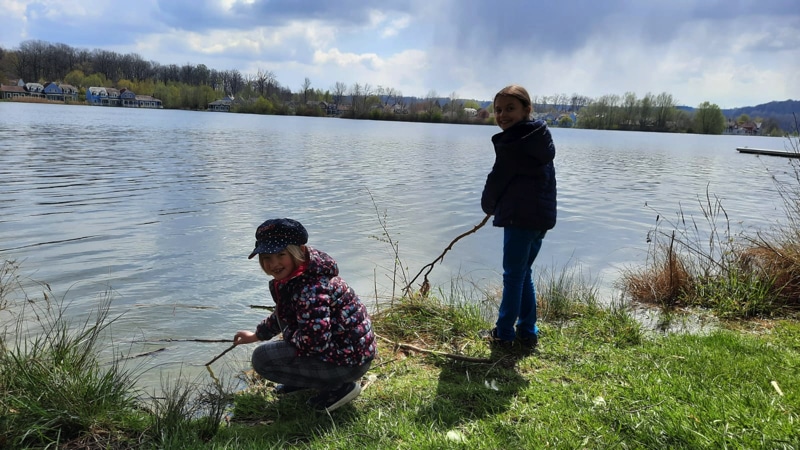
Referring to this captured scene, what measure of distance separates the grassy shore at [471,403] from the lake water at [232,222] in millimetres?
1389

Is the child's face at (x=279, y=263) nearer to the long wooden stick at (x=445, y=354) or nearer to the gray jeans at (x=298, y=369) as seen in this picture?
the gray jeans at (x=298, y=369)

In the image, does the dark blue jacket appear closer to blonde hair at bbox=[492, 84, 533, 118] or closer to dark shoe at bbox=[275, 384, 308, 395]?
blonde hair at bbox=[492, 84, 533, 118]

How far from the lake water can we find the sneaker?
1.81 m

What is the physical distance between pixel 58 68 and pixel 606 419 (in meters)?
168

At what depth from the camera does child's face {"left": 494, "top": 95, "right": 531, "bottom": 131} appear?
12.7ft

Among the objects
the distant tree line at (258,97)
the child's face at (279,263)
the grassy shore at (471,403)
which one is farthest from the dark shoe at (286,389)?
the distant tree line at (258,97)

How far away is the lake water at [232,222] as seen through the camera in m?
6.54

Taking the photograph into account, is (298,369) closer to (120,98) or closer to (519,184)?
(519,184)

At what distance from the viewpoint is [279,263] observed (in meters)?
3.14

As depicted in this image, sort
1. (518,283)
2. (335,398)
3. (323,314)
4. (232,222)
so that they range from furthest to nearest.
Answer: (232,222) → (518,283) → (335,398) → (323,314)

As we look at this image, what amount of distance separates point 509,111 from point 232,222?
26.9 feet

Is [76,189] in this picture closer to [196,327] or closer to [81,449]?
[196,327]

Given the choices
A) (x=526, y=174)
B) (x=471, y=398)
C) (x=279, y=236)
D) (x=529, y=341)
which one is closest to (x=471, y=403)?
(x=471, y=398)

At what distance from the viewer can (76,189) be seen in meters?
13.1
